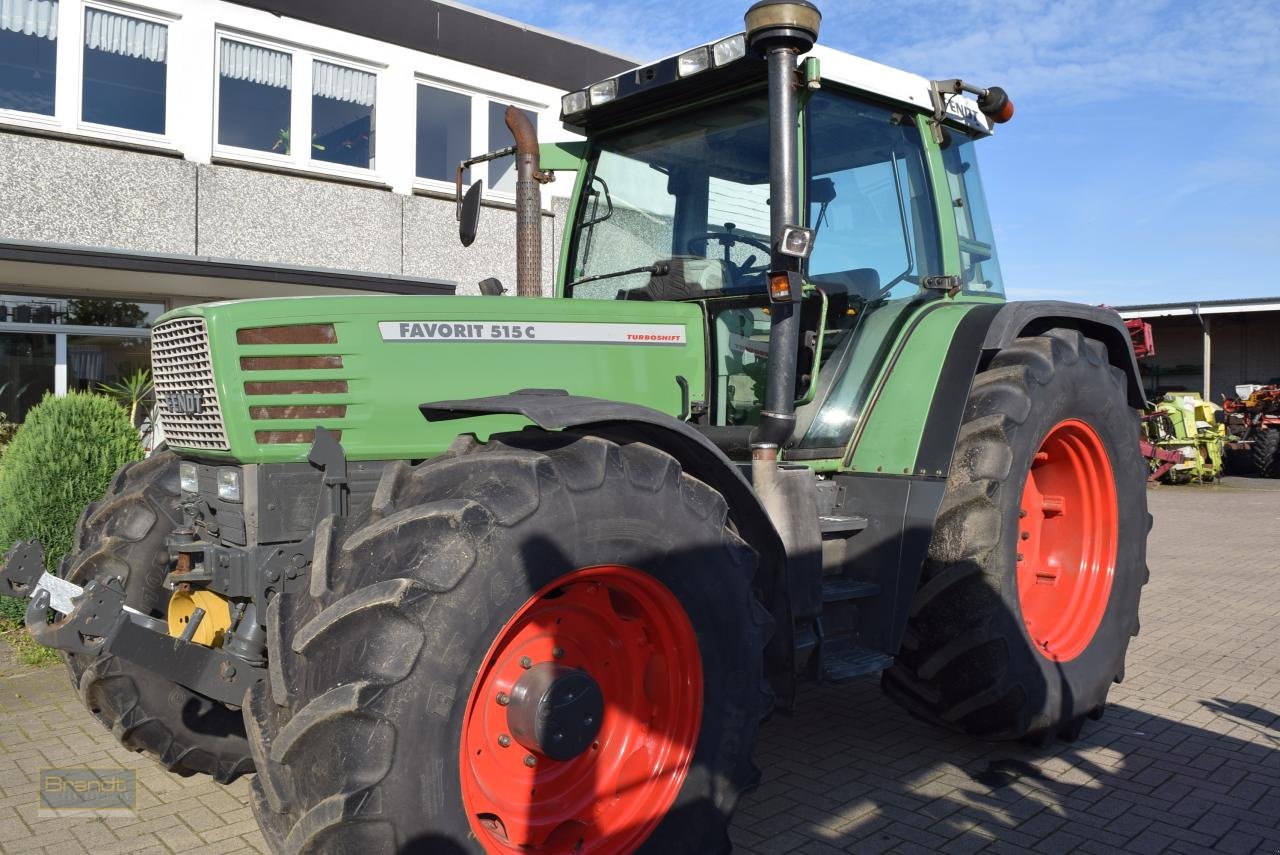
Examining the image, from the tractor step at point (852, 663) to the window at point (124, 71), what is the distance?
28.4 ft

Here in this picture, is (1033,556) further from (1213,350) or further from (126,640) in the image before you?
(1213,350)

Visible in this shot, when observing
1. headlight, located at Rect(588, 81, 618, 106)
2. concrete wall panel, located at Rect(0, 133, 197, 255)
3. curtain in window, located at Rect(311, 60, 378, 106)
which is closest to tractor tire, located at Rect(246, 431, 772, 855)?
headlight, located at Rect(588, 81, 618, 106)

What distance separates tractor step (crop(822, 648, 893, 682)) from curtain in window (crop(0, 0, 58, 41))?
9041 millimetres

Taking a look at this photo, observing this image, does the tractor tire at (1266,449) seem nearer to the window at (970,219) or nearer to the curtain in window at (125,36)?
the window at (970,219)

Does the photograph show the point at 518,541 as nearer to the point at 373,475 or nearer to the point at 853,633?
the point at 373,475

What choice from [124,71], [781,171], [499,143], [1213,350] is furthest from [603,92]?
[1213,350]

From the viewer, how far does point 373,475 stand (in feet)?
10.1

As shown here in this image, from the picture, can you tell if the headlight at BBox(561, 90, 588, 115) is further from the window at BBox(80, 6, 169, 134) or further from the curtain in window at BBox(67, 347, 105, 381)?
the curtain in window at BBox(67, 347, 105, 381)

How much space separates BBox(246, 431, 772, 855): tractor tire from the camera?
232cm

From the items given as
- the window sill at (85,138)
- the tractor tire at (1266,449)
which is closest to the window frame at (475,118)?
the window sill at (85,138)

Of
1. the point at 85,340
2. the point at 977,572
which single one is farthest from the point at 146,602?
the point at 85,340

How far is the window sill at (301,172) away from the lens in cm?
977

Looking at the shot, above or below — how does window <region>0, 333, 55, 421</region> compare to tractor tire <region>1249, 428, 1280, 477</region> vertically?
above

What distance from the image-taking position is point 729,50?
3.63 meters
